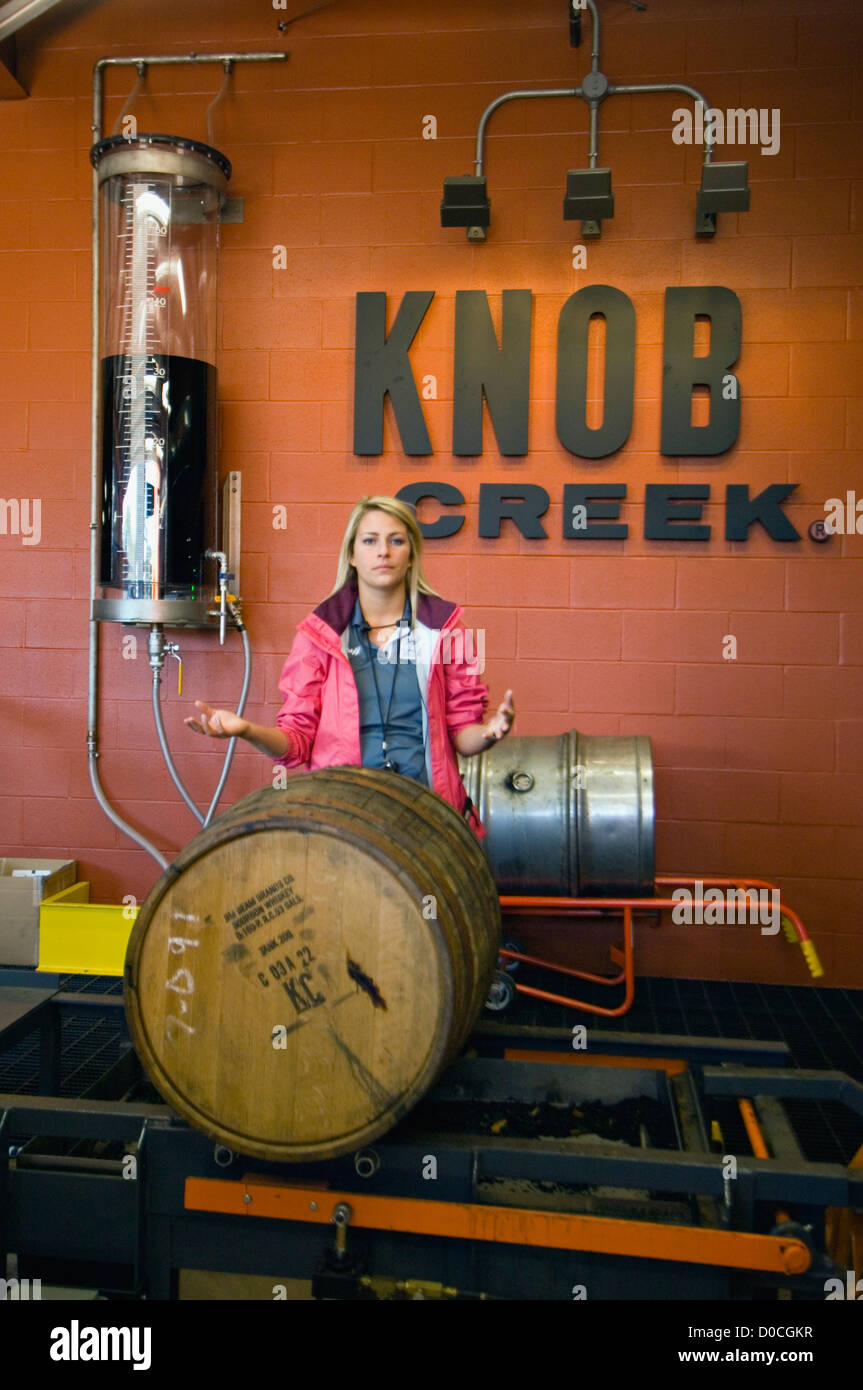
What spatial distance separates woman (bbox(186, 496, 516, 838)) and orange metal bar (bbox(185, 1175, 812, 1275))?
966 millimetres

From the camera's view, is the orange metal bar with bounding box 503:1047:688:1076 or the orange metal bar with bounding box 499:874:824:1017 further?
the orange metal bar with bounding box 499:874:824:1017

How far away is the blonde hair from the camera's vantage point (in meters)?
2.62

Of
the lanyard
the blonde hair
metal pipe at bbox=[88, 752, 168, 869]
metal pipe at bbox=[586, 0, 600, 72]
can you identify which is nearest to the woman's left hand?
the lanyard

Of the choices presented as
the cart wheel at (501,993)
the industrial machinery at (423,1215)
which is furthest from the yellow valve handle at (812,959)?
the industrial machinery at (423,1215)

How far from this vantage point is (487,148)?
421cm

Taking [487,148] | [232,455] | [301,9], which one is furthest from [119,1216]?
[301,9]

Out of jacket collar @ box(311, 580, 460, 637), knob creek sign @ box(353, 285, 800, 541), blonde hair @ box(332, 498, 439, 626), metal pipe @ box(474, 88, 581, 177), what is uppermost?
metal pipe @ box(474, 88, 581, 177)

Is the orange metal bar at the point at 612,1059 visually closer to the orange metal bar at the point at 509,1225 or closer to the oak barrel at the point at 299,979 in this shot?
the orange metal bar at the point at 509,1225

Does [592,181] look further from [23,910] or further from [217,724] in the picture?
[23,910]

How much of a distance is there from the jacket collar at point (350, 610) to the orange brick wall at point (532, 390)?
1.63 m

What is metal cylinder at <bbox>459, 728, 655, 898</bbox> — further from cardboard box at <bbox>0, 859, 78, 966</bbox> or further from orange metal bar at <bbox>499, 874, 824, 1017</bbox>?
cardboard box at <bbox>0, 859, 78, 966</bbox>

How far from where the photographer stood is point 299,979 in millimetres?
1832

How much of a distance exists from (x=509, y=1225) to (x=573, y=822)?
1.80 meters

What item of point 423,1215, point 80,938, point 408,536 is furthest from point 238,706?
point 423,1215
